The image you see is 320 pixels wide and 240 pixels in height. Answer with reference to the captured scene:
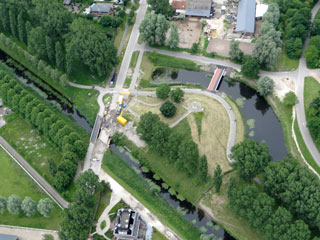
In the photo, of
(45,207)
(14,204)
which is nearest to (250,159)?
(45,207)

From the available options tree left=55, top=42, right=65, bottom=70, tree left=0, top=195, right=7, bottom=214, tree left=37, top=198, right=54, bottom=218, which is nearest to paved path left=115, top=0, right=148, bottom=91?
tree left=55, top=42, right=65, bottom=70

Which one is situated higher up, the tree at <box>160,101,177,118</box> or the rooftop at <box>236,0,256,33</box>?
the rooftop at <box>236,0,256,33</box>

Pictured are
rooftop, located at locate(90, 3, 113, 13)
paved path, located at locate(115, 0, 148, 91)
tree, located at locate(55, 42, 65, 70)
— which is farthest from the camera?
rooftop, located at locate(90, 3, 113, 13)

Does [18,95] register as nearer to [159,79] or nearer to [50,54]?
[50,54]

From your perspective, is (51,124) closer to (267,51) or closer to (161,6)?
(161,6)

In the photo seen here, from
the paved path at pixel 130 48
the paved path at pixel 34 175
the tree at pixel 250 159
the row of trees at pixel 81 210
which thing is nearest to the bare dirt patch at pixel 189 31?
the paved path at pixel 130 48

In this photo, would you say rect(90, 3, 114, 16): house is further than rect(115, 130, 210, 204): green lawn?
Yes

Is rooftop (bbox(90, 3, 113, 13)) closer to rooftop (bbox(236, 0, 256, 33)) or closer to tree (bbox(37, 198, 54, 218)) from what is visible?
rooftop (bbox(236, 0, 256, 33))
